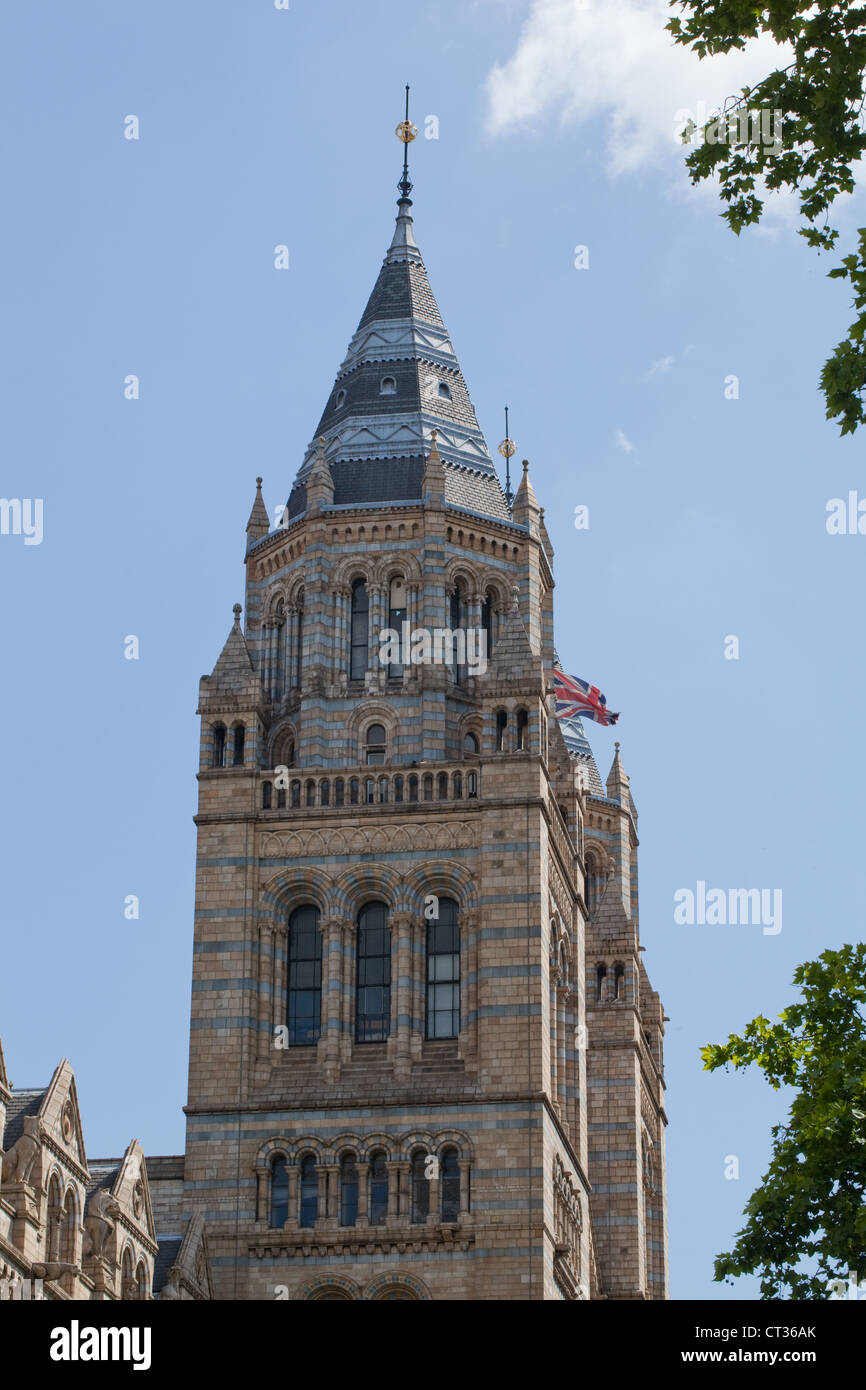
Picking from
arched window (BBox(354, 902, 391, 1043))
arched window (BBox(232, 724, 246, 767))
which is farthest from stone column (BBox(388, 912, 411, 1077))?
arched window (BBox(232, 724, 246, 767))

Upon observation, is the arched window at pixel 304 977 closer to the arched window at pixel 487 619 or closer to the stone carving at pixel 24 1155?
the arched window at pixel 487 619

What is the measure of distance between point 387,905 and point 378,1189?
25.7 ft

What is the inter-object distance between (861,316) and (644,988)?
6789 cm

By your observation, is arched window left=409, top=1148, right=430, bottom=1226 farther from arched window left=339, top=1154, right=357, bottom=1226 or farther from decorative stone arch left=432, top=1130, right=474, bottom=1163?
arched window left=339, top=1154, right=357, bottom=1226

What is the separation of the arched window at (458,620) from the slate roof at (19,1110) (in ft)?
85.2

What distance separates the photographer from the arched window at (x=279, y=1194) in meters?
69.2

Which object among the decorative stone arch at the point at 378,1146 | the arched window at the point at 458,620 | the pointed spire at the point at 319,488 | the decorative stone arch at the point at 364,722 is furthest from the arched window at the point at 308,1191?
the pointed spire at the point at 319,488

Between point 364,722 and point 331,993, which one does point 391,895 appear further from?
point 364,722

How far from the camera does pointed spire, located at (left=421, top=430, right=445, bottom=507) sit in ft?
256

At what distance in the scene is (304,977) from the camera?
7256 cm

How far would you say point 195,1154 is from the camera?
6975 centimetres

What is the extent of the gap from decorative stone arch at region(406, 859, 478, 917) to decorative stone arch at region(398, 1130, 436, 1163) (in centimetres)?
617
